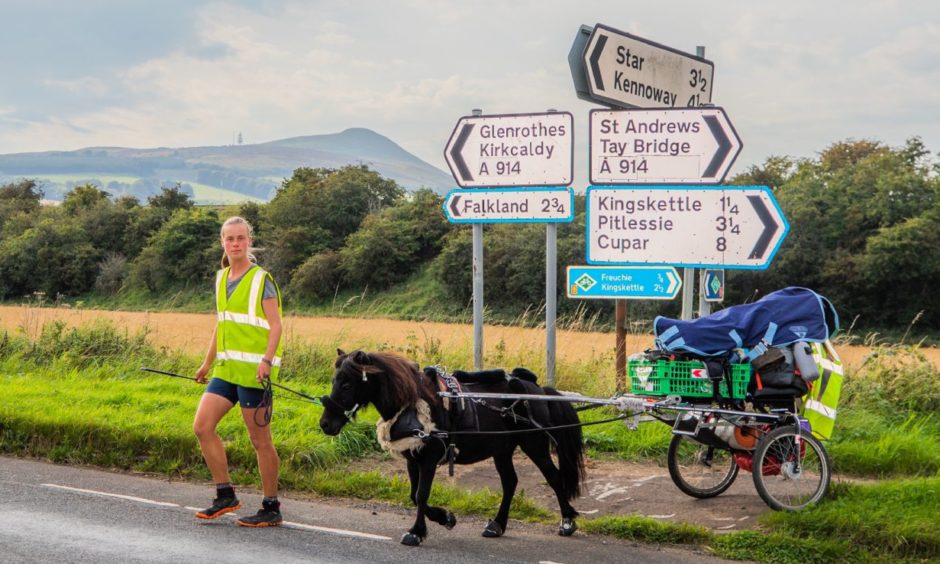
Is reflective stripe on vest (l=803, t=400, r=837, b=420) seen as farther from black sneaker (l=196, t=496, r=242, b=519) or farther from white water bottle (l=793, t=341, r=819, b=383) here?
black sneaker (l=196, t=496, r=242, b=519)

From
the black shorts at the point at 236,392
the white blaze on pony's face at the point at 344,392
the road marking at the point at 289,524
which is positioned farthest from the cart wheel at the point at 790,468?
the black shorts at the point at 236,392

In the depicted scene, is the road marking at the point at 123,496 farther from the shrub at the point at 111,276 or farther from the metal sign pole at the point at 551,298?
the shrub at the point at 111,276

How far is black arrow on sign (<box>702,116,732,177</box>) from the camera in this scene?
9594 mm

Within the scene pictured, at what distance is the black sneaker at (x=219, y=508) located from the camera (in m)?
6.35

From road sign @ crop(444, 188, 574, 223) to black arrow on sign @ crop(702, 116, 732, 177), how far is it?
163cm

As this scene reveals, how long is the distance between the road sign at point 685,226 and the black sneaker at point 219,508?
17.0ft

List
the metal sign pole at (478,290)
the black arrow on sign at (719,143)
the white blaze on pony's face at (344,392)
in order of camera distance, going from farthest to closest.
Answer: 1. the metal sign pole at (478,290)
2. the black arrow on sign at (719,143)
3. the white blaze on pony's face at (344,392)

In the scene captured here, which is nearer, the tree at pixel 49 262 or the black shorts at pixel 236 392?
the black shorts at pixel 236 392

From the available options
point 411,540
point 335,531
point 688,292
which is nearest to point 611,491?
point 411,540

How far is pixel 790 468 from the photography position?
6480 millimetres

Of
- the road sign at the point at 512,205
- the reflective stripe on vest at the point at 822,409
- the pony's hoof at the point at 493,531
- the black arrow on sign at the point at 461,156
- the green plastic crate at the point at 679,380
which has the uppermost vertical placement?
the black arrow on sign at the point at 461,156

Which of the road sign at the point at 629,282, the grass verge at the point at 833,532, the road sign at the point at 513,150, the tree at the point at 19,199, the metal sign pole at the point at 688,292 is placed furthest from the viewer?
the tree at the point at 19,199

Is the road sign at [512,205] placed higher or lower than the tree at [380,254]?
lower

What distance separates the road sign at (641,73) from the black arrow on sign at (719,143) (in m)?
0.68
